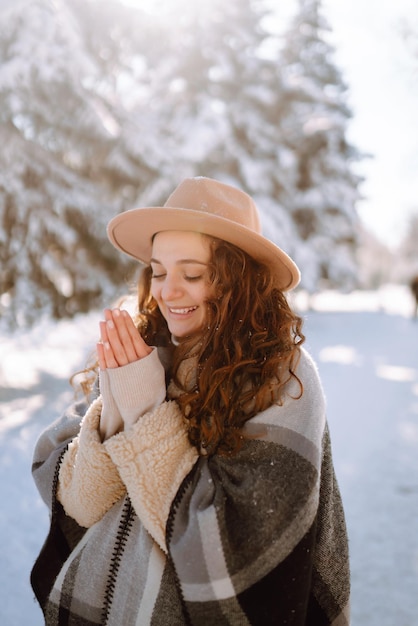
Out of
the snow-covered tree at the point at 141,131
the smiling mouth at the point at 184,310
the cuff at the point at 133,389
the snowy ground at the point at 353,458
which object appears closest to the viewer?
the cuff at the point at 133,389

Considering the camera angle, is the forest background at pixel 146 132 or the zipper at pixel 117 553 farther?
the forest background at pixel 146 132

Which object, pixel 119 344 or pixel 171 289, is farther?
pixel 171 289

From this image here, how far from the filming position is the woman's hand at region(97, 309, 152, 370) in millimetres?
1437

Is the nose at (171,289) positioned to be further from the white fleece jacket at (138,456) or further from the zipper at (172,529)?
the zipper at (172,529)

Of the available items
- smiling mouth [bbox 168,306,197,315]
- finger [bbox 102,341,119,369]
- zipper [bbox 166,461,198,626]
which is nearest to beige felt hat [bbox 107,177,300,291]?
smiling mouth [bbox 168,306,197,315]

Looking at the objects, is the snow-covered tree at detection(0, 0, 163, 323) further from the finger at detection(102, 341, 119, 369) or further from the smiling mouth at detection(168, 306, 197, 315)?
the finger at detection(102, 341, 119, 369)

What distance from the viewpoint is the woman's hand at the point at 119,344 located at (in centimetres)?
144

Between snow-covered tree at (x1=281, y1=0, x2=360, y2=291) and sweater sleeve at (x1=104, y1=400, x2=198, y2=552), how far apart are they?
15804 millimetres

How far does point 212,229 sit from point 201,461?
2.58 ft

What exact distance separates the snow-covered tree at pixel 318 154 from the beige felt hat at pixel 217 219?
15.3 m

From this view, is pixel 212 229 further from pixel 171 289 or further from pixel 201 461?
pixel 201 461

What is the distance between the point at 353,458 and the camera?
4.70 m

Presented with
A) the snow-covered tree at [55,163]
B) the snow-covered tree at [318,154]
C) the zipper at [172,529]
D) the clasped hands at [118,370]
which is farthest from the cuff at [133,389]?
the snow-covered tree at [318,154]

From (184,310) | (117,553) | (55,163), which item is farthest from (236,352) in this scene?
(55,163)
